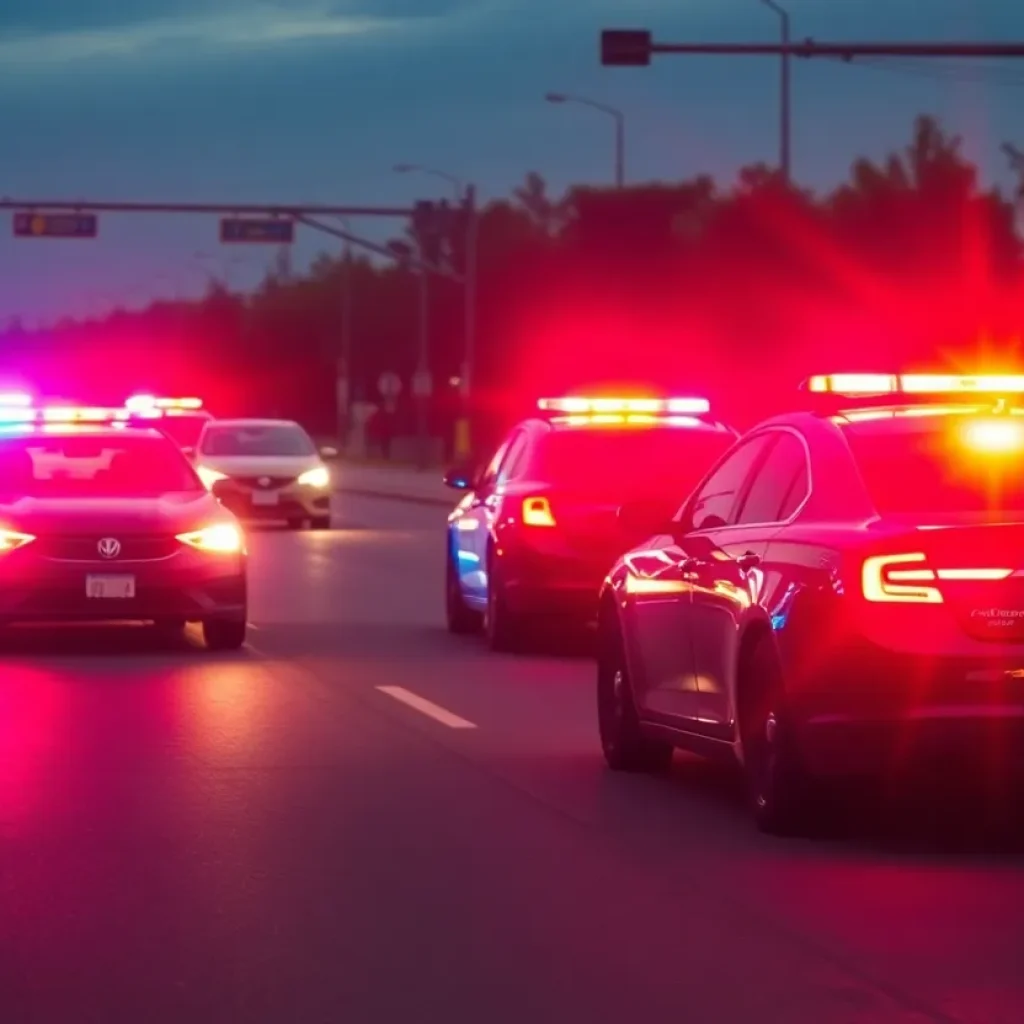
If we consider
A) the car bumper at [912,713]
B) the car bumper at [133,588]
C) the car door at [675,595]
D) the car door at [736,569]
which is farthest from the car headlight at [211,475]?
the car bumper at [912,713]

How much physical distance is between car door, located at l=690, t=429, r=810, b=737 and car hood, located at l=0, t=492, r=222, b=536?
7.84 meters

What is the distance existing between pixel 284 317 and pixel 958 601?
146079 millimetres

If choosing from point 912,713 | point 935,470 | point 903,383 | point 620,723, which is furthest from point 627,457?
point 912,713

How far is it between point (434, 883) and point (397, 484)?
5850 cm

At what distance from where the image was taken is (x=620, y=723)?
12.9 metres

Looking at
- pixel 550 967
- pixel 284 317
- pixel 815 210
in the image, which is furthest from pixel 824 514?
pixel 284 317

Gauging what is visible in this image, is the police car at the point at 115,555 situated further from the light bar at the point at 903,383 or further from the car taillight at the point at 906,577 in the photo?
the car taillight at the point at 906,577

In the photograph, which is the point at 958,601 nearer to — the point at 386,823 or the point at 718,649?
the point at 718,649

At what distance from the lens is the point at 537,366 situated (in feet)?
329

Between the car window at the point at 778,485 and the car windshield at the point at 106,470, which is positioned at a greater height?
the car window at the point at 778,485

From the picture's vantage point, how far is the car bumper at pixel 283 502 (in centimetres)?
4016

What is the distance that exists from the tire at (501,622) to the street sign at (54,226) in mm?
50701

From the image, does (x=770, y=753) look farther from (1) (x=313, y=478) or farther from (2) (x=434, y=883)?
(1) (x=313, y=478)

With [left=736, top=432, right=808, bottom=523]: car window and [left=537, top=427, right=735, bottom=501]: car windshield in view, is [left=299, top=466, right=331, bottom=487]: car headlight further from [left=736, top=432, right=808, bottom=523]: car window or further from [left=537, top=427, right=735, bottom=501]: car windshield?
[left=736, top=432, right=808, bottom=523]: car window
